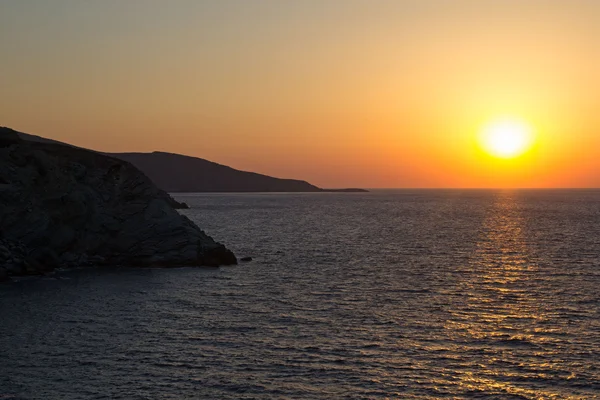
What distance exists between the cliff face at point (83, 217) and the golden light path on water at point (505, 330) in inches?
1137

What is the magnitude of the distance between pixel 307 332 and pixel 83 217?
A: 126 ft

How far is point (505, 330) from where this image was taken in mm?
38906

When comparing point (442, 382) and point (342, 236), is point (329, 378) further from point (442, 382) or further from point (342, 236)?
point (342, 236)

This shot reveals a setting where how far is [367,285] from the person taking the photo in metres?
56.2

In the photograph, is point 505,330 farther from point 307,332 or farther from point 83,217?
point 83,217

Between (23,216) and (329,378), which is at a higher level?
(23,216)

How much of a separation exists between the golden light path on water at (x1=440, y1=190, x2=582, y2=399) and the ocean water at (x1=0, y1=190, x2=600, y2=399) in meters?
0.13

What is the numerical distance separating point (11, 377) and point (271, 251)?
5702 centimetres

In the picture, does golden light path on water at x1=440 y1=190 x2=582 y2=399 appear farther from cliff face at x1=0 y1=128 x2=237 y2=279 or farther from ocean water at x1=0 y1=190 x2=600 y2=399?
cliff face at x1=0 y1=128 x2=237 y2=279

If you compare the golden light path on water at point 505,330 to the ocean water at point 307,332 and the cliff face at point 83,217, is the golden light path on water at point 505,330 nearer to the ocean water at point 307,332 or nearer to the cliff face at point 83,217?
the ocean water at point 307,332

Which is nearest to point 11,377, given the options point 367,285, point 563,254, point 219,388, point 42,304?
point 219,388

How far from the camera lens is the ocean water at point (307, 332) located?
2869cm

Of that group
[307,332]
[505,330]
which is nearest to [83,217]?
[307,332]

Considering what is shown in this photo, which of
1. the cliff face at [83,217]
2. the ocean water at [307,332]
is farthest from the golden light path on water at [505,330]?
the cliff face at [83,217]
